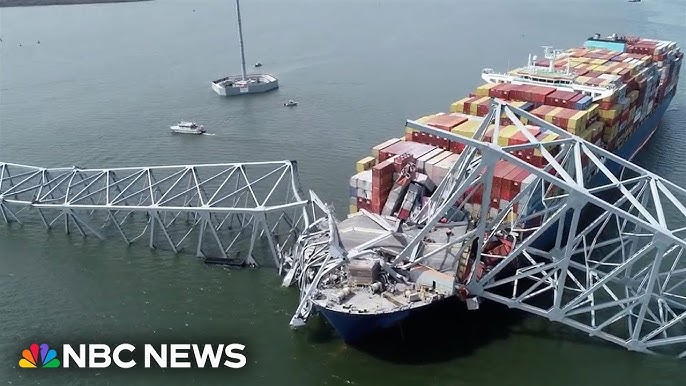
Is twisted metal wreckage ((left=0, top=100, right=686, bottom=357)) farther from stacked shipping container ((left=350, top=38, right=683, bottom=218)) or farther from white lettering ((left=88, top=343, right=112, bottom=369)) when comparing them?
white lettering ((left=88, top=343, right=112, bottom=369))

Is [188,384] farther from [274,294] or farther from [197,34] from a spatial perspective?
[197,34]

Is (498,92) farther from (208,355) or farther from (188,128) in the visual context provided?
(188,128)

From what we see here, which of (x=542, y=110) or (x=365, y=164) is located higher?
(x=542, y=110)

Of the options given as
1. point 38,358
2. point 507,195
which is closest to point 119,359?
point 38,358

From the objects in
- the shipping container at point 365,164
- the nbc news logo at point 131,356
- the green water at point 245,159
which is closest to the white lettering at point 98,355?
the nbc news logo at point 131,356

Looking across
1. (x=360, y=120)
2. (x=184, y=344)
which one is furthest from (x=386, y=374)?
(x=360, y=120)
